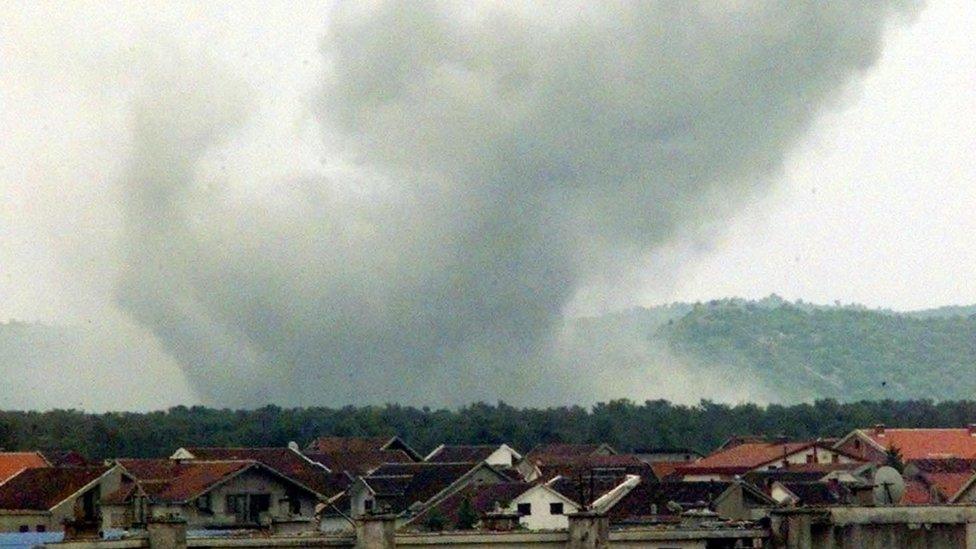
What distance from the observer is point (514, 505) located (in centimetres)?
10388

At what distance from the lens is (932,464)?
11494 cm

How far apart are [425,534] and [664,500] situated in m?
41.1

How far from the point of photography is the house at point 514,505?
10044 cm

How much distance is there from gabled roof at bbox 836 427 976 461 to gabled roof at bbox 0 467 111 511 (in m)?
48.9

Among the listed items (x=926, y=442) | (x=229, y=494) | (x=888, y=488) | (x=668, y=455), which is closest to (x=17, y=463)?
(x=229, y=494)

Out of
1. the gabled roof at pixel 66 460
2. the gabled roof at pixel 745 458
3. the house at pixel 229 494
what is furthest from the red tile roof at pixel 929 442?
the gabled roof at pixel 66 460

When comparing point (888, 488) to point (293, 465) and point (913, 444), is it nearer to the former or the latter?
point (293, 465)

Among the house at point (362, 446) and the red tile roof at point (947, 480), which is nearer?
the red tile roof at point (947, 480)

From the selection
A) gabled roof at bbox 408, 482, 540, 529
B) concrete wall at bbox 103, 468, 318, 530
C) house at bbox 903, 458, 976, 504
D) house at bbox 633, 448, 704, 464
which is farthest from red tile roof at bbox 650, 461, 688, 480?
concrete wall at bbox 103, 468, 318, 530

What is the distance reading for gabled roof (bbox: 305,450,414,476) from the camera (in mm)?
141250

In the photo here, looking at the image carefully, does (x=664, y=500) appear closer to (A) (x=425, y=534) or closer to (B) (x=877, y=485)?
(B) (x=877, y=485)

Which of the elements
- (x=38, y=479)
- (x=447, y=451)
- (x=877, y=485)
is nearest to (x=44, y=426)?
(x=447, y=451)

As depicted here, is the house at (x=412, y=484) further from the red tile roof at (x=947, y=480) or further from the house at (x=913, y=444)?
the house at (x=913, y=444)

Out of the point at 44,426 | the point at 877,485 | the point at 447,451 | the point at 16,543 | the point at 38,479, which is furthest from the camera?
the point at 44,426
